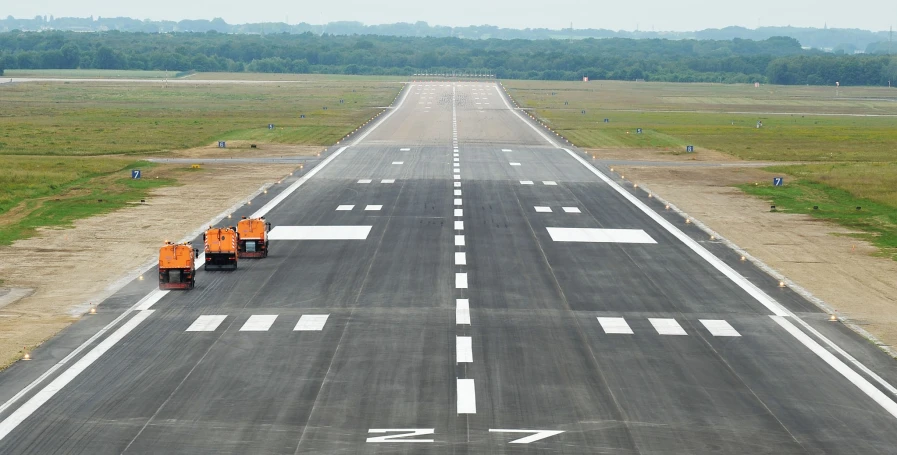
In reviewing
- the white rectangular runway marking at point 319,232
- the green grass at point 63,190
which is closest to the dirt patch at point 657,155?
the green grass at point 63,190

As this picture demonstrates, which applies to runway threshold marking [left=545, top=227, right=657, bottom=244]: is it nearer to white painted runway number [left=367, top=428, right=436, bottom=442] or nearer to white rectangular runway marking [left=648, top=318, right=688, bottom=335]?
white rectangular runway marking [left=648, top=318, right=688, bottom=335]

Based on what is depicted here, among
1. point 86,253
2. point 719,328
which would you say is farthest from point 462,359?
point 86,253

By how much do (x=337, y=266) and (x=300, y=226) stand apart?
10.7 m

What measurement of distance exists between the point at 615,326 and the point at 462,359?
6.21 meters

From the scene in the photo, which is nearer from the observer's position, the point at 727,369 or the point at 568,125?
the point at 727,369

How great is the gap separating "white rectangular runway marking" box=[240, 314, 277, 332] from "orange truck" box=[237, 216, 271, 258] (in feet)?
33.4

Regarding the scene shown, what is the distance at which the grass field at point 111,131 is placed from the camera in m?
Answer: 61.1

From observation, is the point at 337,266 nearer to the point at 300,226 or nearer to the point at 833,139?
the point at 300,226

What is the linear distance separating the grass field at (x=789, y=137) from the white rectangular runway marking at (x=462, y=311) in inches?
837

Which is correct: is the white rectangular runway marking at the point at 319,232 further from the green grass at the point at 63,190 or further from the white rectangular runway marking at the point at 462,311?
the white rectangular runway marking at the point at 462,311

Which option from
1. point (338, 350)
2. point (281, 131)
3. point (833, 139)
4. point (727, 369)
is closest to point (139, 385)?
point (338, 350)

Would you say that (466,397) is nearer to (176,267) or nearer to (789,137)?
(176,267)

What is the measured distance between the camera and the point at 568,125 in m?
128

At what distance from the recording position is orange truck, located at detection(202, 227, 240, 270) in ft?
133
